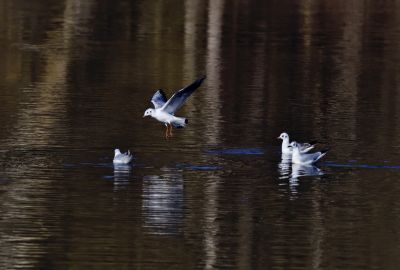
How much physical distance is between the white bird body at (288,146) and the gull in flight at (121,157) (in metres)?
3.31

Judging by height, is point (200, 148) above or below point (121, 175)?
above

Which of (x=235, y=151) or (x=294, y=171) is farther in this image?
(x=235, y=151)

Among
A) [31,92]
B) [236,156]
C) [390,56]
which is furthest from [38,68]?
[236,156]

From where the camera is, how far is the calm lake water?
19938mm

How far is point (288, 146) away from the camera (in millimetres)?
A: 28156

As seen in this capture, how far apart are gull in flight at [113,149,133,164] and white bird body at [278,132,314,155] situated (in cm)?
331

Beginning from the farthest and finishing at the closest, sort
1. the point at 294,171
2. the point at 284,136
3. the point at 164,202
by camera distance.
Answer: the point at 284,136 < the point at 294,171 < the point at 164,202

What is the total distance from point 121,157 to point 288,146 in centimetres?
389

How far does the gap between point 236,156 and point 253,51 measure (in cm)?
1990

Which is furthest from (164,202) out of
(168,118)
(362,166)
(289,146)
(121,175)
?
(289,146)

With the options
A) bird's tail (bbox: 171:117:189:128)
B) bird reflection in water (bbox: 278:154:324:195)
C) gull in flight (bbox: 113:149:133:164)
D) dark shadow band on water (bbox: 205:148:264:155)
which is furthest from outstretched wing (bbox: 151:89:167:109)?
bird reflection in water (bbox: 278:154:324:195)

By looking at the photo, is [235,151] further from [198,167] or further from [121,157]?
[121,157]

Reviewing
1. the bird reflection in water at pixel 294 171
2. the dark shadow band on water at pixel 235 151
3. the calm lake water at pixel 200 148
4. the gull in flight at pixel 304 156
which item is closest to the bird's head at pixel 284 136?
the calm lake water at pixel 200 148

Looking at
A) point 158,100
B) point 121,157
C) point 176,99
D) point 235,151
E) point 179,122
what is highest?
point 176,99
